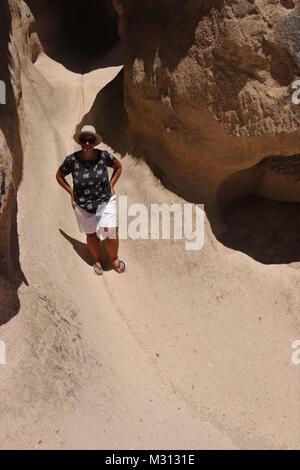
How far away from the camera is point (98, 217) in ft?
13.0

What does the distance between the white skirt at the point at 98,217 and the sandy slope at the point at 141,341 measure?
33 centimetres

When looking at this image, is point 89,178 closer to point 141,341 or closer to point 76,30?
point 141,341

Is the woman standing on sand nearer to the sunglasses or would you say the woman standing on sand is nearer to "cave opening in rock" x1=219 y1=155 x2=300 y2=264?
the sunglasses

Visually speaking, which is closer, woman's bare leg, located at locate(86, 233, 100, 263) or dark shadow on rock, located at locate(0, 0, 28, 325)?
dark shadow on rock, located at locate(0, 0, 28, 325)

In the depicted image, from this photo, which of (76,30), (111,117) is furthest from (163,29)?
(76,30)

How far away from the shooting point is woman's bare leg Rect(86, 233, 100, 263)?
4.06m

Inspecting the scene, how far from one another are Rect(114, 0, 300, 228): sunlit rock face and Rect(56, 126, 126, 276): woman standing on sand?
82 cm

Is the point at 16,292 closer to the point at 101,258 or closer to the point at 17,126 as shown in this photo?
the point at 101,258

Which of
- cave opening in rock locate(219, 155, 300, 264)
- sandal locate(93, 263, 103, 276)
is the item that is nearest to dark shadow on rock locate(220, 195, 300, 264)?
cave opening in rock locate(219, 155, 300, 264)

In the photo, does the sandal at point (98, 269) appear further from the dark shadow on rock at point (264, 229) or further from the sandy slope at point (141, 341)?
the dark shadow on rock at point (264, 229)

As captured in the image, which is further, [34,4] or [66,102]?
[34,4]

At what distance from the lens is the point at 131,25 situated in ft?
14.9

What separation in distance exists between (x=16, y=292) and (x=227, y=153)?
2129 mm

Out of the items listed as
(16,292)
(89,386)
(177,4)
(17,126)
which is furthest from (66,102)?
(89,386)
